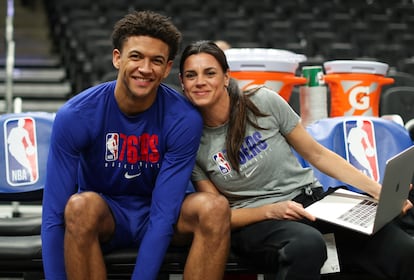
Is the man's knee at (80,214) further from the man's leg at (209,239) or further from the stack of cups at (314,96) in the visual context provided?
the stack of cups at (314,96)

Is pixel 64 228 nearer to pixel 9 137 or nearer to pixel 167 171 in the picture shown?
pixel 167 171

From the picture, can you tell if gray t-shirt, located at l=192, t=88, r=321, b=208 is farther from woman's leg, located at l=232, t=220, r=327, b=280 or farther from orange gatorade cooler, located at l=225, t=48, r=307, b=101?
orange gatorade cooler, located at l=225, t=48, r=307, b=101

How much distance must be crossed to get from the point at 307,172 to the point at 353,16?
5.02 meters

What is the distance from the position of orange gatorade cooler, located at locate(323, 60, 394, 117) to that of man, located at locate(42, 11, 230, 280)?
1.11m

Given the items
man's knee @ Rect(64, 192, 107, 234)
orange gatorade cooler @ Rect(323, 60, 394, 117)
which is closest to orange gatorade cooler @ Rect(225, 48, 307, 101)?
orange gatorade cooler @ Rect(323, 60, 394, 117)

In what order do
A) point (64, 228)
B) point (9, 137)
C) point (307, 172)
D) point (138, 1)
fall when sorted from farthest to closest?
point (138, 1) < point (9, 137) < point (307, 172) < point (64, 228)

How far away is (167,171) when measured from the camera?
2.16 meters

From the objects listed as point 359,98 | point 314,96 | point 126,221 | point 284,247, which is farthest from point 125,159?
point 359,98

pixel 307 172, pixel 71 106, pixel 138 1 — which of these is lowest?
pixel 307 172

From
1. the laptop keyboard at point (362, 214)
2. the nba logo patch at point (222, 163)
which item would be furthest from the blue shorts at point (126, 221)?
the laptop keyboard at point (362, 214)

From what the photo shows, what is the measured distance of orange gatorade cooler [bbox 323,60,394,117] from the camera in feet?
10.1

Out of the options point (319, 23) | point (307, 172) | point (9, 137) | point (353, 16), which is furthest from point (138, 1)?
point (307, 172)

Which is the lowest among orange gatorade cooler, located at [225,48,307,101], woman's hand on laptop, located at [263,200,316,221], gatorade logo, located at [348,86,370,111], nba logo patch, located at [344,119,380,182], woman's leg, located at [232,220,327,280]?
woman's leg, located at [232,220,327,280]

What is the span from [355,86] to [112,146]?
4.45 ft
